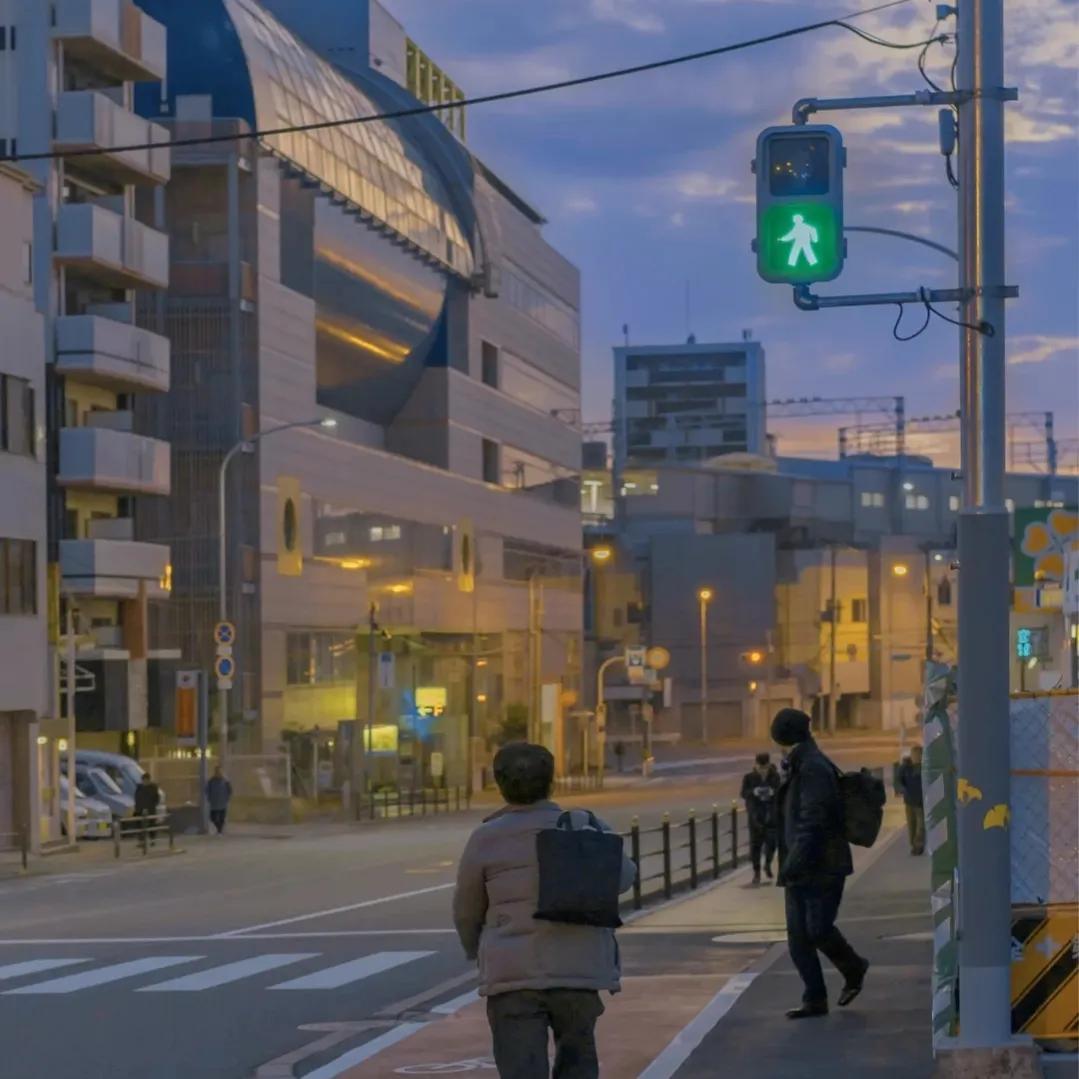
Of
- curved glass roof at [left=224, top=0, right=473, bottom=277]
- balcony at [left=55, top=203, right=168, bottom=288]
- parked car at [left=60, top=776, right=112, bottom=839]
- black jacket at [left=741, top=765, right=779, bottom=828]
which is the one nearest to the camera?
black jacket at [left=741, top=765, right=779, bottom=828]

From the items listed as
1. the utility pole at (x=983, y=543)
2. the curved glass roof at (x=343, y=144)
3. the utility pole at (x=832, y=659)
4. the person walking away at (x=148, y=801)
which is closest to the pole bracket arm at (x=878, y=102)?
the utility pole at (x=983, y=543)

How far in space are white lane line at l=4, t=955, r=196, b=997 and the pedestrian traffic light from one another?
9643 millimetres

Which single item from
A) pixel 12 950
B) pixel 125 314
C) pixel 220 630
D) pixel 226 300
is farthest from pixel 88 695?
pixel 12 950

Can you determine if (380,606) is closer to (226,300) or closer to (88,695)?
(226,300)

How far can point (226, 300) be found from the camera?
223 ft

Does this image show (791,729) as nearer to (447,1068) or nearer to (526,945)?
(447,1068)

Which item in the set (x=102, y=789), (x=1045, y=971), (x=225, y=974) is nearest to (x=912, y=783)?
(x=225, y=974)

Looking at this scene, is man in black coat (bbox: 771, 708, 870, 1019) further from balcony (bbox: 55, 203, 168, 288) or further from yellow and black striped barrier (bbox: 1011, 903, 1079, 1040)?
balcony (bbox: 55, 203, 168, 288)

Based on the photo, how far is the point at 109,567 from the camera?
57.2 metres

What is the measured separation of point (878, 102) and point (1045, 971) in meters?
4.44

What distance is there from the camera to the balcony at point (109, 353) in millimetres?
55281

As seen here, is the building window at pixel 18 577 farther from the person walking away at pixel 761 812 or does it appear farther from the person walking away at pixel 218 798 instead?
the person walking away at pixel 761 812

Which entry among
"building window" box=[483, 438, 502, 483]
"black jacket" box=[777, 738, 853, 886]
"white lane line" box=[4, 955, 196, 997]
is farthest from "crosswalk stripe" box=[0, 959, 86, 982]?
"building window" box=[483, 438, 502, 483]

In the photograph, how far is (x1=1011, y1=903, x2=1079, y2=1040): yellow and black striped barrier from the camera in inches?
419
